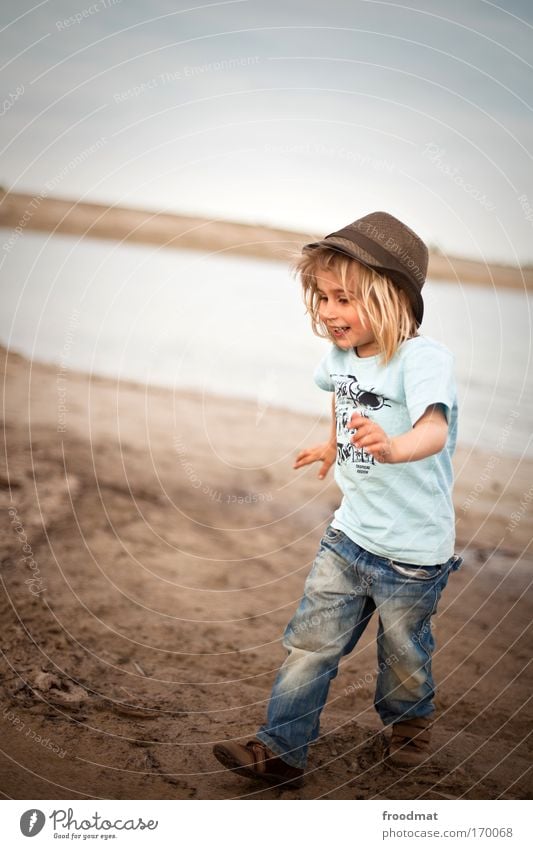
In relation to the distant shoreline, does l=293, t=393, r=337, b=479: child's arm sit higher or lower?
lower

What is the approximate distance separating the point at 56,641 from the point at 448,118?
7.61 feet

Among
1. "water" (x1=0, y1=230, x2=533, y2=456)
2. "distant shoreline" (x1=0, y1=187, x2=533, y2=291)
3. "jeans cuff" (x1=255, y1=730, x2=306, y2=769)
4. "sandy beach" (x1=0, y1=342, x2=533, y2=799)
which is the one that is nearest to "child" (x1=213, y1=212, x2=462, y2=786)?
"jeans cuff" (x1=255, y1=730, x2=306, y2=769)

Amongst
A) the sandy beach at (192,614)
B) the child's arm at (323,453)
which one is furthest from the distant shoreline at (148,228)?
the child's arm at (323,453)

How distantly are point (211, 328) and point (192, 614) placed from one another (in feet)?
17.8

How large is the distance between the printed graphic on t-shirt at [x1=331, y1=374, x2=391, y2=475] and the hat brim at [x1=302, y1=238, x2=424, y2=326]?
0.82 ft

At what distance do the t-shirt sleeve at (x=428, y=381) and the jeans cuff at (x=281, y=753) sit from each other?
2.85ft

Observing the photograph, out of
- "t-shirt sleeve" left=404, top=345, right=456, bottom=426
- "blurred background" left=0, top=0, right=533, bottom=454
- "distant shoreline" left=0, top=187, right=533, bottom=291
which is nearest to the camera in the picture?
"t-shirt sleeve" left=404, top=345, right=456, bottom=426

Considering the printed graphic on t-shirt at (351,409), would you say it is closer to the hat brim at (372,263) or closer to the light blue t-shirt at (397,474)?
the light blue t-shirt at (397,474)

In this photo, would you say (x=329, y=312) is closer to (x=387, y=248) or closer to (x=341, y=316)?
(x=341, y=316)

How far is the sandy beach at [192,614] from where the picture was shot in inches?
93.3

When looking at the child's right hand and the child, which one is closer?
the child

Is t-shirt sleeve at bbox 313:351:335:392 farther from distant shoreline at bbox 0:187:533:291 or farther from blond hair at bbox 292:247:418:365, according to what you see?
distant shoreline at bbox 0:187:533:291

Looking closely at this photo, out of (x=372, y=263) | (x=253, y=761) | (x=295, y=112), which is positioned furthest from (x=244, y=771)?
(x=295, y=112)

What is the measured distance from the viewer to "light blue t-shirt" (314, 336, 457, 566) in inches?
84.9
